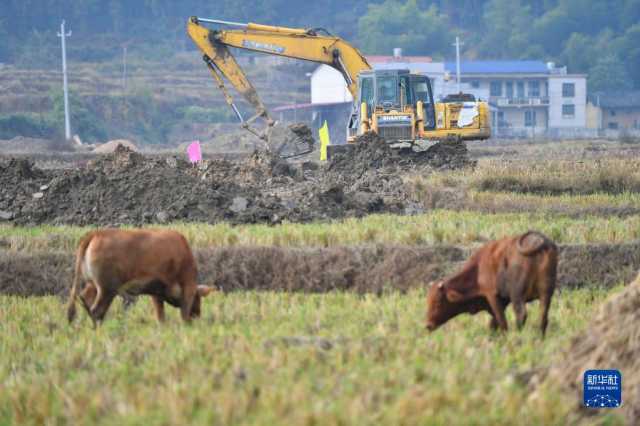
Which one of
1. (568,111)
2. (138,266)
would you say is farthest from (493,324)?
(568,111)

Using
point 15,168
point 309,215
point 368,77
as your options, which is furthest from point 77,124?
point 309,215

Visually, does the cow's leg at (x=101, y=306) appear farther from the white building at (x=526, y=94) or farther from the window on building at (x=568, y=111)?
the window on building at (x=568, y=111)

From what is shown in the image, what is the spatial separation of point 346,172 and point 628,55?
79964 millimetres

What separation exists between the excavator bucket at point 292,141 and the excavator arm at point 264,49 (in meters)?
0.29

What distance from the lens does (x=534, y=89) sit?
84250mm

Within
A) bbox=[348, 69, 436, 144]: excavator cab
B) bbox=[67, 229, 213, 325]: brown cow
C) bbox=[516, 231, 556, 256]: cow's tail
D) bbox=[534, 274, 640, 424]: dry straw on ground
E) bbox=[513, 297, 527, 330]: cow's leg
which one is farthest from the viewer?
bbox=[348, 69, 436, 144]: excavator cab

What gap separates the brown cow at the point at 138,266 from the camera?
9.34 metres

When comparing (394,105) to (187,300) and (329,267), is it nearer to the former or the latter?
(329,267)

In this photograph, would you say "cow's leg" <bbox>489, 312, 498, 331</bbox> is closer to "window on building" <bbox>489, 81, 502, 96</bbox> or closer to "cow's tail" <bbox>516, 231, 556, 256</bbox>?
"cow's tail" <bbox>516, 231, 556, 256</bbox>

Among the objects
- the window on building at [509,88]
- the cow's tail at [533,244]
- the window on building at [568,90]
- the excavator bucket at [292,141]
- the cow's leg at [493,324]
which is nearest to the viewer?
the cow's tail at [533,244]

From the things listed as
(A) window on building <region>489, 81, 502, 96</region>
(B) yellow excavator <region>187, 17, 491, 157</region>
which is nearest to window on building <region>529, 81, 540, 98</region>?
(A) window on building <region>489, 81, 502, 96</region>

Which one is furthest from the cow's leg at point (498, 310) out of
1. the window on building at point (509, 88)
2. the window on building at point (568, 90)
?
the window on building at point (509, 88)

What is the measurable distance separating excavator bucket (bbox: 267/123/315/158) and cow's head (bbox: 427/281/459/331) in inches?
801

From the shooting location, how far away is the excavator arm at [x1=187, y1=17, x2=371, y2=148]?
29.1 m
